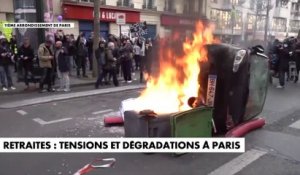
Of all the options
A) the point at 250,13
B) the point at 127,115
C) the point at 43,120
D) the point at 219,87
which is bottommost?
the point at 43,120

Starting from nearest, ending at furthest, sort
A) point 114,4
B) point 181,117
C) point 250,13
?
point 181,117 < point 250,13 < point 114,4

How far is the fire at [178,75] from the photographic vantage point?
6.30 meters

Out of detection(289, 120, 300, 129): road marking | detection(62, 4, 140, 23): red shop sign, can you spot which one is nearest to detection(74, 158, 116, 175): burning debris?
detection(289, 120, 300, 129): road marking

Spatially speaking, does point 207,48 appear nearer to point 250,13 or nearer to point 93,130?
point 93,130

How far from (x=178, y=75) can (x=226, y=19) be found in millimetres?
2585

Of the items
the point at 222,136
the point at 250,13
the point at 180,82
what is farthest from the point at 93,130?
the point at 250,13

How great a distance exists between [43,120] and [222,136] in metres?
3.61

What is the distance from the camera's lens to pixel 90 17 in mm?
23344

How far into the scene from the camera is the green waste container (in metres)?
5.25

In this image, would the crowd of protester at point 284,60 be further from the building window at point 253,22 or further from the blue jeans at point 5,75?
the blue jeans at point 5,75

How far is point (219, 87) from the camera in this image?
616 cm

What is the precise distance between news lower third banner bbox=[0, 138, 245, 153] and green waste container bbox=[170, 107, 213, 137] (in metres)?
0.11

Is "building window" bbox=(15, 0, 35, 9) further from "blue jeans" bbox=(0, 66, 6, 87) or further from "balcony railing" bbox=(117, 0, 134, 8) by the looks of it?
"balcony railing" bbox=(117, 0, 134, 8)

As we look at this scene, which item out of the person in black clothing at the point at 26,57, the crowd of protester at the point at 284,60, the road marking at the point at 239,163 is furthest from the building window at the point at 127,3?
the road marking at the point at 239,163
